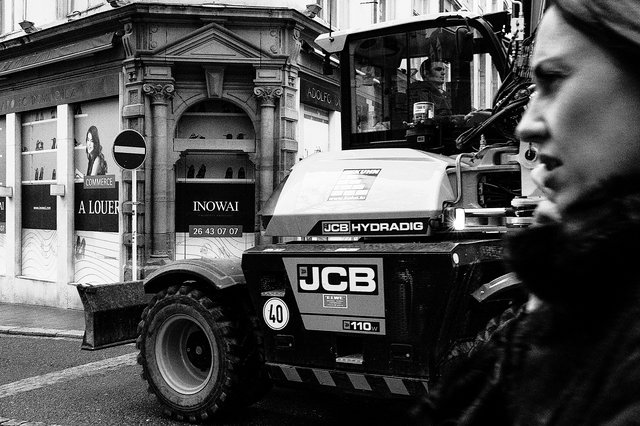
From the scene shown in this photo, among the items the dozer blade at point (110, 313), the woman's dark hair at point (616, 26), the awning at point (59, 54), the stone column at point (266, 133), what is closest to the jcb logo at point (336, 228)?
the dozer blade at point (110, 313)

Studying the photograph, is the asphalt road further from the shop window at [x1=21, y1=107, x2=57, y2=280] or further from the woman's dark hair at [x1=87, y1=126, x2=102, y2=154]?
the shop window at [x1=21, y1=107, x2=57, y2=280]

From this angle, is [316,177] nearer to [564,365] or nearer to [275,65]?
[564,365]

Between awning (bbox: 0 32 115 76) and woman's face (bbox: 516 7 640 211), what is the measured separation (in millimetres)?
13826

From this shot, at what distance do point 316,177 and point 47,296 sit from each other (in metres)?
11.6

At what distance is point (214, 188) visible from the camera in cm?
1411

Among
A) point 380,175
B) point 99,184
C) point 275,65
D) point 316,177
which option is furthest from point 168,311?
point 99,184

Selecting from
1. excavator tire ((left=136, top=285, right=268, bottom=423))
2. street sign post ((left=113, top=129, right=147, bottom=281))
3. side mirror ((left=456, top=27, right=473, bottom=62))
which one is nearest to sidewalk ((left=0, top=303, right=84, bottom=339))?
street sign post ((left=113, top=129, right=147, bottom=281))

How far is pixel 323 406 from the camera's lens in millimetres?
6586

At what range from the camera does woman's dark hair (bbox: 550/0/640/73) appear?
0.93 meters

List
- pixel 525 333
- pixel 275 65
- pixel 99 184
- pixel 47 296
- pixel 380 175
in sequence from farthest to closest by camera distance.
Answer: pixel 47 296, pixel 99 184, pixel 275 65, pixel 380 175, pixel 525 333

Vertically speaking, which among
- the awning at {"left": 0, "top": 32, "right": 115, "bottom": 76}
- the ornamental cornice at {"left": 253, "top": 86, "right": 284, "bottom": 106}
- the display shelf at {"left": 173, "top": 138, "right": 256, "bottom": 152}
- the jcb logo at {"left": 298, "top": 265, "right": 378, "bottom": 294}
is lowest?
the jcb logo at {"left": 298, "top": 265, "right": 378, "bottom": 294}

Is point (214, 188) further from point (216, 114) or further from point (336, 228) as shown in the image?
point (336, 228)

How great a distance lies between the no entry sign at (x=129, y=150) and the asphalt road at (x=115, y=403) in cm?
362

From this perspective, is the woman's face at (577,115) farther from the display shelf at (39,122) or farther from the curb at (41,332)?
the display shelf at (39,122)
